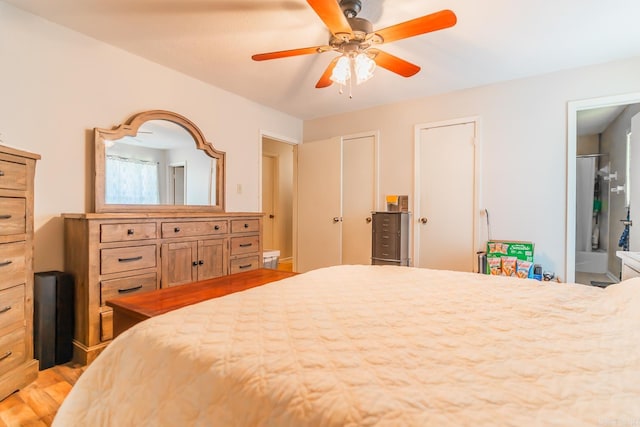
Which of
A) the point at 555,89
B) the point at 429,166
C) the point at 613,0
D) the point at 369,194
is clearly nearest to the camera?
the point at 613,0

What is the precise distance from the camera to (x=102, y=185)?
2.45 m

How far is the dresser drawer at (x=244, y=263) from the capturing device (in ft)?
9.85

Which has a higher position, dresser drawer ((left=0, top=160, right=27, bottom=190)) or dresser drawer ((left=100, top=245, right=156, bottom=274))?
dresser drawer ((left=0, top=160, right=27, bottom=190))

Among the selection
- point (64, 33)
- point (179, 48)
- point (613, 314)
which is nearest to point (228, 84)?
point (179, 48)

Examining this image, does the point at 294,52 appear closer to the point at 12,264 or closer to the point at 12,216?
the point at 12,216

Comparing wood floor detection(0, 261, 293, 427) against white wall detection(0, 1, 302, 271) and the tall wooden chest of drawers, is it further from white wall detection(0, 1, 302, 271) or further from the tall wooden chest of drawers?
the tall wooden chest of drawers

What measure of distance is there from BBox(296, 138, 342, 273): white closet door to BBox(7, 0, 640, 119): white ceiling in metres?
1.14

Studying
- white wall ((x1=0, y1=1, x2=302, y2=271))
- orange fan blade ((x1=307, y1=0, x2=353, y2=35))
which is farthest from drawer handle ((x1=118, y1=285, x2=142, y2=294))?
orange fan blade ((x1=307, y1=0, x2=353, y2=35))

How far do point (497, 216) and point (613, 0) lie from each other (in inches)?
73.7

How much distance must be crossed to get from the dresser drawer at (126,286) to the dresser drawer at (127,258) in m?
0.07

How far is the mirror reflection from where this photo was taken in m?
2.57

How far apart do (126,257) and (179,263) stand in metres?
0.40

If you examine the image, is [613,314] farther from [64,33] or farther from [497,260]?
[64,33]

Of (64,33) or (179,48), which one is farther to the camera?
(179,48)
